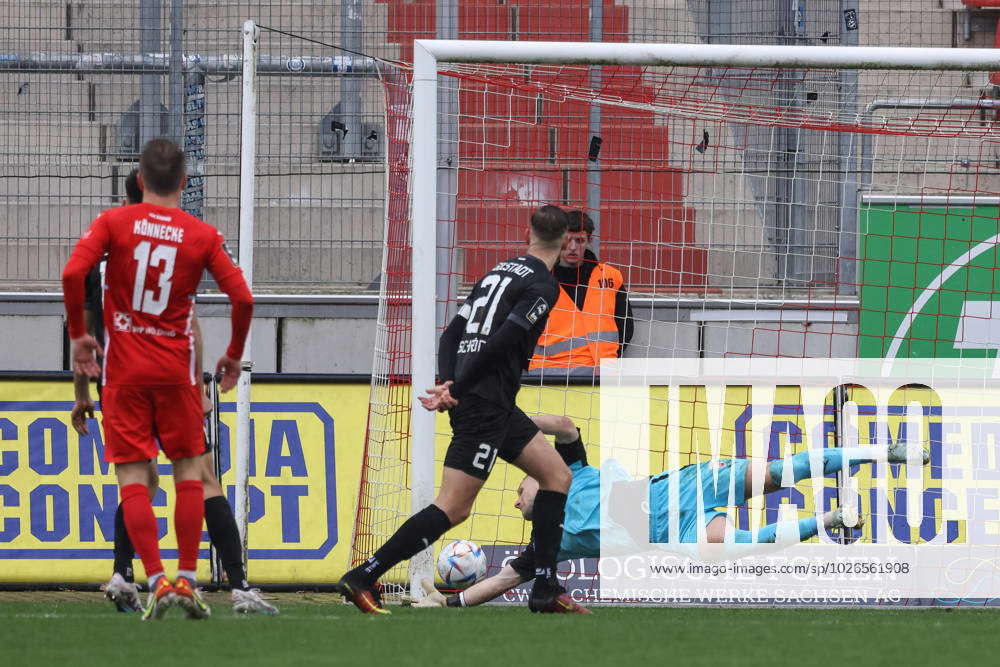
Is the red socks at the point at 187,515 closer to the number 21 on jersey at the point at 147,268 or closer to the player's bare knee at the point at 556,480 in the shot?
the number 21 on jersey at the point at 147,268

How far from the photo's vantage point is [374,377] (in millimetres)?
7598

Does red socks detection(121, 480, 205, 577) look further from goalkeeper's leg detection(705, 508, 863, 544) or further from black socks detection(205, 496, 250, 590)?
goalkeeper's leg detection(705, 508, 863, 544)

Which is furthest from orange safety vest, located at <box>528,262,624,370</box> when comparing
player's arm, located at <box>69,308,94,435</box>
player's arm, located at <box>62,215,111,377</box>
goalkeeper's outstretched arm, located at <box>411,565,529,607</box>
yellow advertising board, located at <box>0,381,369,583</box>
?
player's arm, located at <box>62,215,111,377</box>

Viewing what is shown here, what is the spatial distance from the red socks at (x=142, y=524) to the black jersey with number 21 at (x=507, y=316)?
1491 mm

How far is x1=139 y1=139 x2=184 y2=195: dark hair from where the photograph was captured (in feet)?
17.5

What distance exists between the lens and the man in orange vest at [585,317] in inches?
331

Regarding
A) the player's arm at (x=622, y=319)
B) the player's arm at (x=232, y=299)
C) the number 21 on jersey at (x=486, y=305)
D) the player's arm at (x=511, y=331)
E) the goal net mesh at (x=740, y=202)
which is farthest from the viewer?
the goal net mesh at (x=740, y=202)

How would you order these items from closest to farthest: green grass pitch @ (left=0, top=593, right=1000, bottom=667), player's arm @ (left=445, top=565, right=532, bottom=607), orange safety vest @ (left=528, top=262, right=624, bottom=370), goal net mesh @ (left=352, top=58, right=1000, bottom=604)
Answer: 1. green grass pitch @ (left=0, top=593, right=1000, bottom=667)
2. player's arm @ (left=445, top=565, right=532, bottom=607)
3. orange safety vest @ (left=528, top=262, right=624, bottom=370)
4. goal net mesh @ (left=352, top=58, right=1000, bottom=604)

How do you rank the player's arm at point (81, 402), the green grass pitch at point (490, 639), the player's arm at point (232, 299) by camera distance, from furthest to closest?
the player's arm at point (81, 402), the player's arm at point (232, 299), the green grass pitch at point (490, 639)

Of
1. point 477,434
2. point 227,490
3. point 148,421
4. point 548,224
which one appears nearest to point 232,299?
point 148,421

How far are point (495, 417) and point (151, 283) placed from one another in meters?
1.63

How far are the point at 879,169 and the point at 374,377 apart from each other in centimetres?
402

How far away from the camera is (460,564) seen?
6816mm

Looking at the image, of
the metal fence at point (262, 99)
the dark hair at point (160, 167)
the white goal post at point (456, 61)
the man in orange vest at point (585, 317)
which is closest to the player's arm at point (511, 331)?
the white goal post at point (456, 61)
